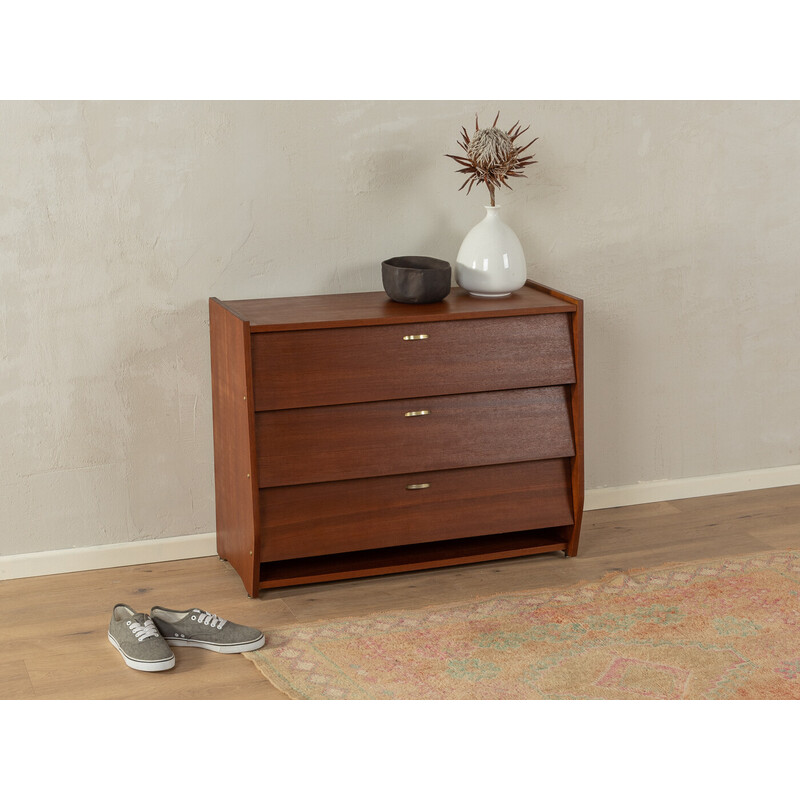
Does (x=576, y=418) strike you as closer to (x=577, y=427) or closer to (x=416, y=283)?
(x=577, y=427)

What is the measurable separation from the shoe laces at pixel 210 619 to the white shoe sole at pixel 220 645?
0.16 feet

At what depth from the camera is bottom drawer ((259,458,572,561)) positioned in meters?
3.08

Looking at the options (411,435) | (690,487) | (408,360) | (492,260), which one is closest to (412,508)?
(411,435)

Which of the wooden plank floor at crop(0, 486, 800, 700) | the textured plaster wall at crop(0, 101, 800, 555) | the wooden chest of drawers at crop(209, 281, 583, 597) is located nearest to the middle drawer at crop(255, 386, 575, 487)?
the wooden chest of drawers at crop(209, 281, 583, 597)

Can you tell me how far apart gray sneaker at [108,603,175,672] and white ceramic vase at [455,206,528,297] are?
4.49ft

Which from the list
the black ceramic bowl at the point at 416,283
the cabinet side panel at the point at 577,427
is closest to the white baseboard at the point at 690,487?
the cabinet side panel at the point at 577,427

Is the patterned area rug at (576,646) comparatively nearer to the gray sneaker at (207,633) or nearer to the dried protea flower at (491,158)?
the gray sneaker at (207,633)

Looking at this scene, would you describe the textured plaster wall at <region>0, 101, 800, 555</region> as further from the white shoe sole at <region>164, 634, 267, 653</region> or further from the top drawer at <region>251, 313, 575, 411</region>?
the white shoe sole at <region>164, 634, 267, 653</region>

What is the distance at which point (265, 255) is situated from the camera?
333 centimetres

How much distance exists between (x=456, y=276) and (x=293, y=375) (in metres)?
0.67

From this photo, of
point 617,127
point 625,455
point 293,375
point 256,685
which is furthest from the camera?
point 625,455

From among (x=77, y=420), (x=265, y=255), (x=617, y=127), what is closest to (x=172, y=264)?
(x=265, y=255)

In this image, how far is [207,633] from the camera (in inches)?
110
